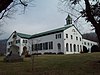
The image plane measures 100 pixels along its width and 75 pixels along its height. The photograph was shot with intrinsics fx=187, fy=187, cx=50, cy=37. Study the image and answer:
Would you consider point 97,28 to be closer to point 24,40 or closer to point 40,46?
point 40,46

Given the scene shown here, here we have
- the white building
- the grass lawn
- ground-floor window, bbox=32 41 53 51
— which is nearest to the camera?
the grass lawn

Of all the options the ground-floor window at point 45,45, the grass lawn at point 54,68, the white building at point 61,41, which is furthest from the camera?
the ground-floor window at point 45,45

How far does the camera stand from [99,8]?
1719 cm

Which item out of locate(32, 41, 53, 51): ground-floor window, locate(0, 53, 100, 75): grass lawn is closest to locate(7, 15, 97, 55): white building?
locate(32, 41, 53, 51): ground-floor window

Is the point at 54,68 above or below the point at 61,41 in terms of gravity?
below

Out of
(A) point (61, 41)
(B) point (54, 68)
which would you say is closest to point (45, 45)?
(A) point (61, 41)

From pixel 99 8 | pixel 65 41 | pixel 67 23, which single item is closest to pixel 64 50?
pixel 65 41

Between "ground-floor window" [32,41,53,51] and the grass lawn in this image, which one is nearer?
the grass lawn

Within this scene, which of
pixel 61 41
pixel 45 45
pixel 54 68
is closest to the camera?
pixel 54 68

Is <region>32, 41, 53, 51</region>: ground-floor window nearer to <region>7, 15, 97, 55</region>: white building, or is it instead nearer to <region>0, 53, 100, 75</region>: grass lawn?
<region>7, 15, 97, 55</region>: white building

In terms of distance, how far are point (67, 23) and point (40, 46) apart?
1423cm

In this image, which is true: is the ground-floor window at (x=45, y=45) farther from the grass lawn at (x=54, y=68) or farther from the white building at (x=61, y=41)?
the grass lawn at (x=54, y=68)

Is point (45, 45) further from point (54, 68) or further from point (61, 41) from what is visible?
point (54, 68)

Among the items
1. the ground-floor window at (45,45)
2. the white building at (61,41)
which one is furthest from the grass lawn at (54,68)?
the ground-floor window at (45,45)
